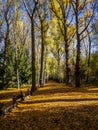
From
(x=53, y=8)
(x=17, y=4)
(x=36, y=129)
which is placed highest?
(x=17, y=4)

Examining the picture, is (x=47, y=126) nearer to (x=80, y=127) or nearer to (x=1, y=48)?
(x=80, y=127)

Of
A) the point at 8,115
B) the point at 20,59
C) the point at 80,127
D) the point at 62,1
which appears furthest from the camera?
the point at 20,59

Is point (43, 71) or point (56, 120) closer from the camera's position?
point (56, 120)

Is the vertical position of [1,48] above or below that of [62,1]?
below

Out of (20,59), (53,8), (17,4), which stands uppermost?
(17,4)

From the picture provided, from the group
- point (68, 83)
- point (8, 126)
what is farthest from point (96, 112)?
point (68, 83)

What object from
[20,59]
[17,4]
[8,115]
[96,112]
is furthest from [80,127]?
[20,59]

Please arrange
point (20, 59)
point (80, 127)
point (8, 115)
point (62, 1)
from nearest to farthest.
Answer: point (80, 127) < point (8, 115) < point (62, 1) < point (20, 59)

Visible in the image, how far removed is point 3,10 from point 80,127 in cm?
3112

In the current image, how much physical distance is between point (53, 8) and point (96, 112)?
68.5 feet

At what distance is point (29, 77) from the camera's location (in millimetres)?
42594

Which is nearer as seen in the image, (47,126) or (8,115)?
(47,126)

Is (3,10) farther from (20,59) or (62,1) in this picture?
(62,1)

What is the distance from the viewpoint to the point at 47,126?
26.0 feet
